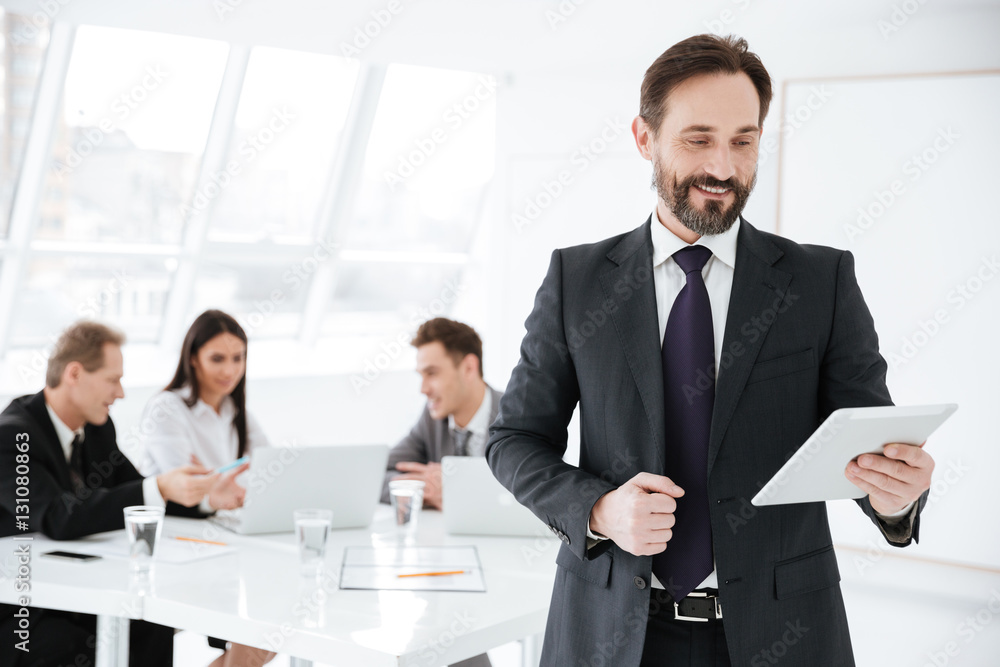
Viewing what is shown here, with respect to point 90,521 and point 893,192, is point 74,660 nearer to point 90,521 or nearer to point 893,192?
point 90,521

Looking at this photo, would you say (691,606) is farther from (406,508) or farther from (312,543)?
(406,508)

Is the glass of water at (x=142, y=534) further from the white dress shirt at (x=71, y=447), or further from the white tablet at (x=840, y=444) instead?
the white tablet at (x=840, y=444)

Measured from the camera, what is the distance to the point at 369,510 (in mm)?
2889

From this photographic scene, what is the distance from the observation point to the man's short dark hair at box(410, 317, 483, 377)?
3594mm

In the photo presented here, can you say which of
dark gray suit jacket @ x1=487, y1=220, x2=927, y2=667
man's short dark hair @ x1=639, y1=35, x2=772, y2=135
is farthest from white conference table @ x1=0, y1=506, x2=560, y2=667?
man's short dark hair @ x1=639, y1=35, x2=772, y2=135

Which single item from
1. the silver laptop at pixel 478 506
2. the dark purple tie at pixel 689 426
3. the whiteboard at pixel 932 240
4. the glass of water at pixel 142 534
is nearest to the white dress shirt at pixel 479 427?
the silver laptop at pixel 478 506

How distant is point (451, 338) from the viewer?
11.8ft

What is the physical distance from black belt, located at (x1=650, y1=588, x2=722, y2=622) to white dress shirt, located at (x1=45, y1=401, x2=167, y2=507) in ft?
6.04

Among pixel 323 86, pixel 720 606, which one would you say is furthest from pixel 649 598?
pixel 323 86

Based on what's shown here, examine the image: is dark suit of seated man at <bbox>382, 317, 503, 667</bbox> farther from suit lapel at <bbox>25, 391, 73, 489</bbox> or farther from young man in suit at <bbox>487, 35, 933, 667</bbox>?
young man in suit at <bbox>487, 35, 933, 667</bbox>

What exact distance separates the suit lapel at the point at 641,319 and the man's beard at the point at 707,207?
4.2 inches

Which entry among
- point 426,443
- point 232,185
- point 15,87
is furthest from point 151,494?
point 232,185

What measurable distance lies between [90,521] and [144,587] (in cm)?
54

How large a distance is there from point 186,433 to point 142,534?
124 cm
